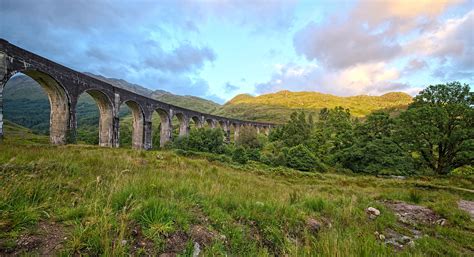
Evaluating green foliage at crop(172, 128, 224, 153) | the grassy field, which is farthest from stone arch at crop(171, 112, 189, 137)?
the grassy field

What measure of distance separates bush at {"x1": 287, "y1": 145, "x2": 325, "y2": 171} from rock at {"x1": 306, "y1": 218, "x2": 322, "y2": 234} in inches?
990

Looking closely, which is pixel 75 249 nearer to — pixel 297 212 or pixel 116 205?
pixel 116 205

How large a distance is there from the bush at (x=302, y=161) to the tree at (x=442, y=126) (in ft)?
32.3

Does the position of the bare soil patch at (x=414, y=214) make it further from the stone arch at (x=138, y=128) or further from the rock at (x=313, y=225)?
the stone arch at (x=138, y=128)

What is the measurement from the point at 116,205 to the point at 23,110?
222 m

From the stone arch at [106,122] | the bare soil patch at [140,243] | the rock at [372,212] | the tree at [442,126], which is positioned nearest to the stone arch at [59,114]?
the stone arch at [106,122]

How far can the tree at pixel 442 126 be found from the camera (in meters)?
20.2

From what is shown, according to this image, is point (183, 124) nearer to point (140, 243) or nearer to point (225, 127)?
point (225, 127)

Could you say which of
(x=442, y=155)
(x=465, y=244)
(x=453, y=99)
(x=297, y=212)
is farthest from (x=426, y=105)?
(x=297, y=212)

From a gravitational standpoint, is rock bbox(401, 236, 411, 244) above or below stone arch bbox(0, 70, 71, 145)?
below

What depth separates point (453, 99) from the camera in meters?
21.6

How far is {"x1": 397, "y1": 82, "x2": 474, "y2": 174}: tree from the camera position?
2025cm

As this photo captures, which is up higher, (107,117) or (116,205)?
(107,117)

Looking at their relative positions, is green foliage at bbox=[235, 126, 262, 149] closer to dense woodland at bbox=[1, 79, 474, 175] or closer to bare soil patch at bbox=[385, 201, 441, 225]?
dense woodland at bbox=[1, 79, 474, 175]
